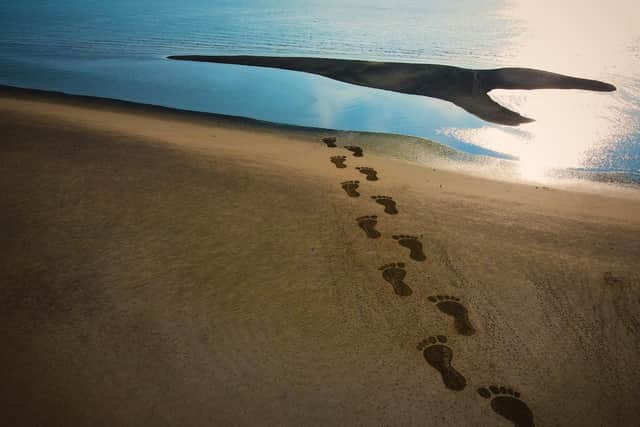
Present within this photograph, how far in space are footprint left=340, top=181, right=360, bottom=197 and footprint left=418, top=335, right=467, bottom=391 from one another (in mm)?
3457

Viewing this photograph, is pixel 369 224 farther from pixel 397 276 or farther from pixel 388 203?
pixel 397 276

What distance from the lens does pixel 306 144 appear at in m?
11.3

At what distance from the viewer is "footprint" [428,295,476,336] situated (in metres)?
5.12

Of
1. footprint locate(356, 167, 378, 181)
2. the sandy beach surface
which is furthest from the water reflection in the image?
footprint locate(356, 167, 378, 181)

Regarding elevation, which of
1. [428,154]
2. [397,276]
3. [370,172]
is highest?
[397,276]

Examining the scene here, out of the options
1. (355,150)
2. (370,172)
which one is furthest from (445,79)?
(370,172)

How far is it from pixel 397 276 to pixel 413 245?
Result: 78cm

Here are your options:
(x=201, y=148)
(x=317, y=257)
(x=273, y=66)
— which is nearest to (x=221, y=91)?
(x=273, y=66)

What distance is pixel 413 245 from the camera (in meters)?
6.59

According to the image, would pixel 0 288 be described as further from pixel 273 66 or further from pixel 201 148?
pixel 273 66

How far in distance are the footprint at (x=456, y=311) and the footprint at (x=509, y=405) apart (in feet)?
2.29

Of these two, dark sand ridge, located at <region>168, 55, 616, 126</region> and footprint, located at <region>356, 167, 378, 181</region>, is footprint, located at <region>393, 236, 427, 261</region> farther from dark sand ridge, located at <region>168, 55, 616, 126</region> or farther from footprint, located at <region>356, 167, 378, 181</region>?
dark sand ridge, located at <region>168, 55, 616, 126</region>

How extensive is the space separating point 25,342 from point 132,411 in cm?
132

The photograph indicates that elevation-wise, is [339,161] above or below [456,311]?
below
